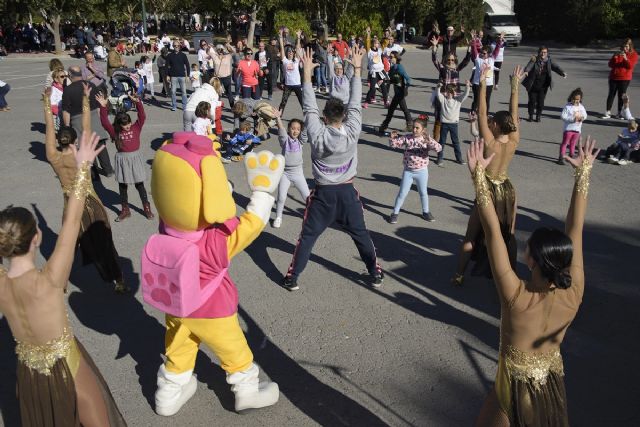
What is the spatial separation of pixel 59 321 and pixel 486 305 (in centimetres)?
394

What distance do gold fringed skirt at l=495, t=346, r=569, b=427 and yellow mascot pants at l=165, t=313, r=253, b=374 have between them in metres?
1.83

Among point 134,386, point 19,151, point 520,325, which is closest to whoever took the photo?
point 520,325

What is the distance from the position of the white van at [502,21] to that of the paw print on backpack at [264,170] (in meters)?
29.8

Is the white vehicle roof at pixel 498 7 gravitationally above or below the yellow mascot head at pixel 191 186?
above

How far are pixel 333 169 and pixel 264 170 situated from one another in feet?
5.73

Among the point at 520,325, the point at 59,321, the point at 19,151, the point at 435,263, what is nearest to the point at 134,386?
the point at 59,321

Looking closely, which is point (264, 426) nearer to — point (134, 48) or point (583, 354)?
point (583, 354)

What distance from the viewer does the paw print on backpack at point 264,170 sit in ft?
12.3

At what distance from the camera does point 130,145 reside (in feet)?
24.0

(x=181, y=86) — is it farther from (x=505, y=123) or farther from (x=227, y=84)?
(x=505, y=123)

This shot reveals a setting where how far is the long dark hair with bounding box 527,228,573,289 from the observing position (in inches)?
106

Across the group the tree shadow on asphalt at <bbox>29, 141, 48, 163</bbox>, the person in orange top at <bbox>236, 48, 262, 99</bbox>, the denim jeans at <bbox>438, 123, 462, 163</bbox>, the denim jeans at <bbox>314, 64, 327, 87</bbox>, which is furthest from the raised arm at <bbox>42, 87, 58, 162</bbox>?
the denim jeans at <bbox>314, 64, 327, 87</bbox>

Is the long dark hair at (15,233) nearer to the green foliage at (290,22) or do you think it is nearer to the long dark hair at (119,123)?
the long dark hair at (119,123)

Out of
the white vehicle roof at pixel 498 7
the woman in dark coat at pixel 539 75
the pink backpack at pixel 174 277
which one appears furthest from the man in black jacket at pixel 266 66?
the white vehicle roof at pixel 498 7
